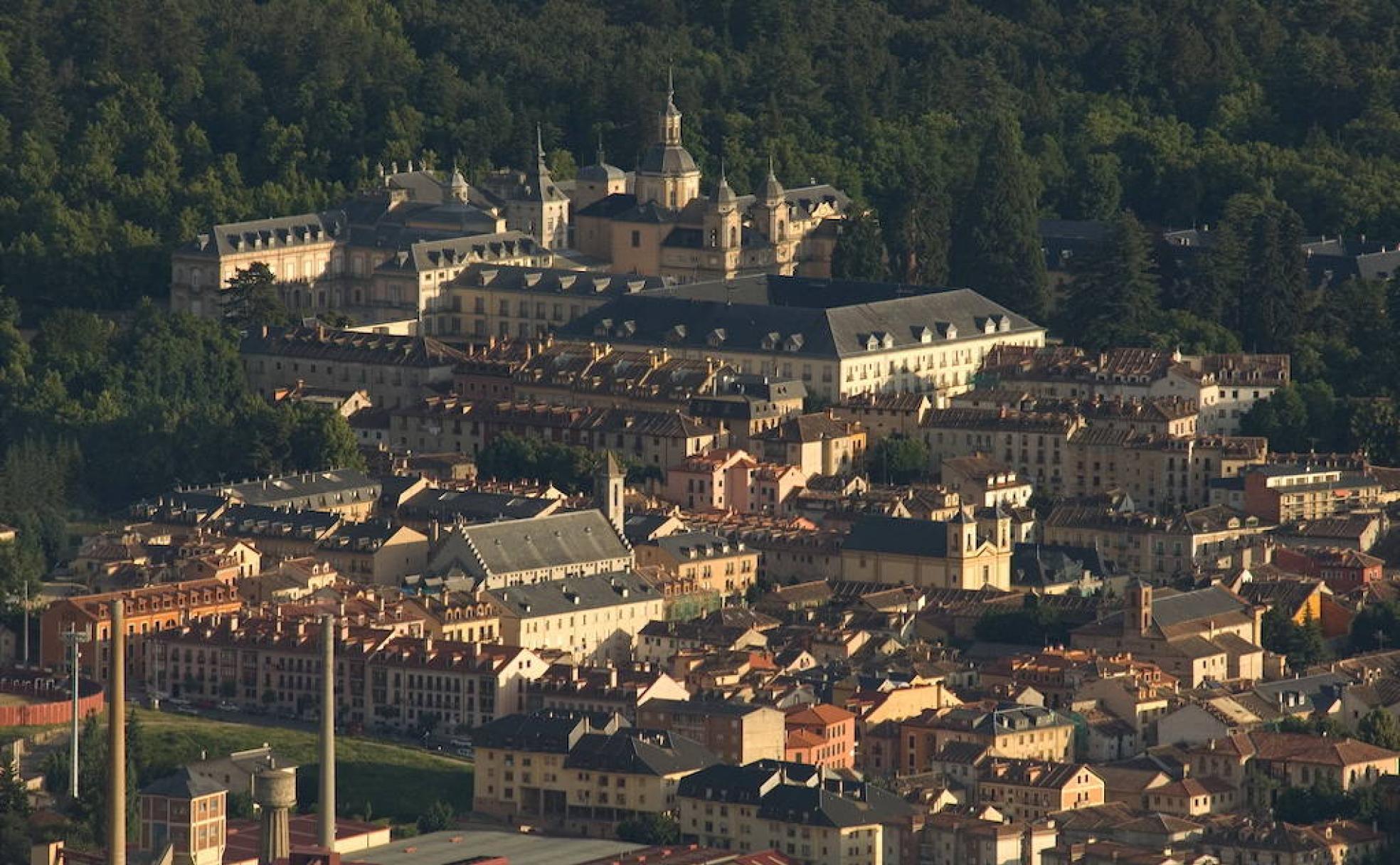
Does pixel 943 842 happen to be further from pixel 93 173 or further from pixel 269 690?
pixel 93 173

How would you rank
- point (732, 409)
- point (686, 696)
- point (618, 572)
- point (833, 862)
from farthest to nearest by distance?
point (732, 409), point (618, 572), point (686, 696), point (833, 862)

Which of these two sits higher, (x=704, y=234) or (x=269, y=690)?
(x=704, y=234)

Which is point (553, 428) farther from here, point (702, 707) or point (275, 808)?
point (275, 808)

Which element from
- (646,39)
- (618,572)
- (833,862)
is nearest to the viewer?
(833,862)

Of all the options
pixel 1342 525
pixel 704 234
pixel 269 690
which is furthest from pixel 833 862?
pixel 704 234

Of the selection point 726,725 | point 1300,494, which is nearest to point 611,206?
point 1300,494

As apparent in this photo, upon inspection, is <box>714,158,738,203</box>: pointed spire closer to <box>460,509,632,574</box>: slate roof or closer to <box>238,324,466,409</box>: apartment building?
<box>238,324,466,409</box>: apartment building

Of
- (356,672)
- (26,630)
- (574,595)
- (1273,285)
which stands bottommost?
(356,672)
